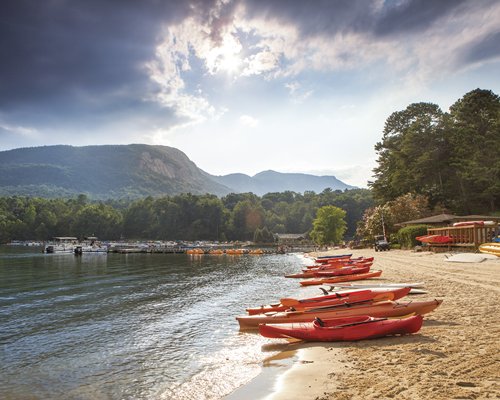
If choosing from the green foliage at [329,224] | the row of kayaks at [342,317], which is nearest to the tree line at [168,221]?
the green foliage at [329,224]

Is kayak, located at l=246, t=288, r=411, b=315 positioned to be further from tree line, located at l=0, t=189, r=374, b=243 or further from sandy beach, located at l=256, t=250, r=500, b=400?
tree line, located at l=0, t=189, r=374, b=243

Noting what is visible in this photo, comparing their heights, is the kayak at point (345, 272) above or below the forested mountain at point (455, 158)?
below

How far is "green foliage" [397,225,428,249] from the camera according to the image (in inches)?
1813

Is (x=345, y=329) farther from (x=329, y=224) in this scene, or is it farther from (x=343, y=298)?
(x=329, y=224)

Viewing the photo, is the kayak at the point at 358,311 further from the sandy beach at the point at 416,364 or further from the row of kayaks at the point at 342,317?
the sandy beach at the point at 416,364

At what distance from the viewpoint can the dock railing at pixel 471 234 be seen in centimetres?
3309

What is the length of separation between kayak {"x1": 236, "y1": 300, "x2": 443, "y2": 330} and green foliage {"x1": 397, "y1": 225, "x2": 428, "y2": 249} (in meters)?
37.2

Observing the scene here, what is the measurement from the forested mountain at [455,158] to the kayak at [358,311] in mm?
54190

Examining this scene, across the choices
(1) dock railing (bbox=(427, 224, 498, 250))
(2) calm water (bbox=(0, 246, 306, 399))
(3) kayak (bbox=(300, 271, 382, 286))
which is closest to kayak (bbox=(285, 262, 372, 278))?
(3) kayak (bbox=(300, 271, 382, 286))

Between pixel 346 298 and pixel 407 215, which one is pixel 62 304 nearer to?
pixel 346 298

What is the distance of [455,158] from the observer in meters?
64.3

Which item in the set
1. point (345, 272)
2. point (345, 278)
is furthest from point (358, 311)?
point (345, 272)

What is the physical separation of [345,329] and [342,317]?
5.87 feet

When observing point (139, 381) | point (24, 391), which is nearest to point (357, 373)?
point (139, 381)
